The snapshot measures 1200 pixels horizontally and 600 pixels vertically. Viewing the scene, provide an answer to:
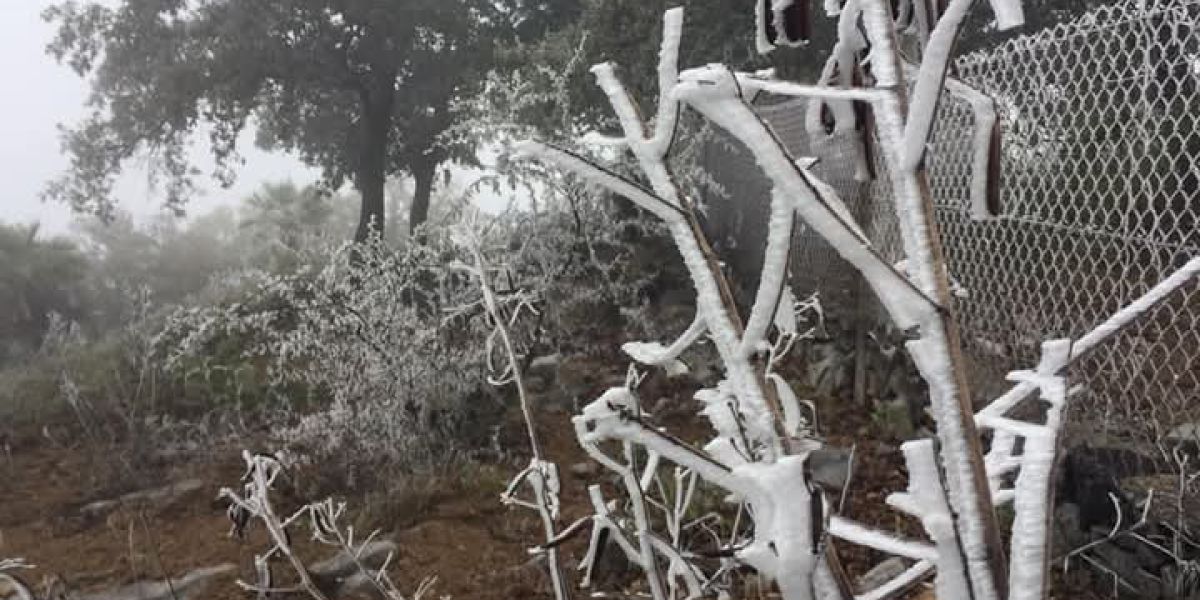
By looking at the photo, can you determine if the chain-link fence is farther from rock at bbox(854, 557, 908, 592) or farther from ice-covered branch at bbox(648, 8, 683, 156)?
ice-covered branch at bbox(648, 8, 683, 156)

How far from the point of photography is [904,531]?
2.51m

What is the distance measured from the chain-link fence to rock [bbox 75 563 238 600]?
7.94ft

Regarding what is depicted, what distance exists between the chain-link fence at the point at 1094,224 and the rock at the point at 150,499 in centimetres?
317

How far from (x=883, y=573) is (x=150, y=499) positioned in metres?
3.29

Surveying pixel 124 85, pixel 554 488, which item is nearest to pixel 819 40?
pixel 554 488

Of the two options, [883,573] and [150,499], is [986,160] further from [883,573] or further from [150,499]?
[150,499]

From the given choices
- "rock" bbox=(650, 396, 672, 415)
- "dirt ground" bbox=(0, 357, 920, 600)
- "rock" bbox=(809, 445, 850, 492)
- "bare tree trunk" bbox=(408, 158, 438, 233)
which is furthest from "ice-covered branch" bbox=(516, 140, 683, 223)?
"bare tree trunk" bbox=(408, 158, 438, 233)

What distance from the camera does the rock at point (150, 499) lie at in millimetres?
3936

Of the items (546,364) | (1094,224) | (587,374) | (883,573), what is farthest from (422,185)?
(883,573)

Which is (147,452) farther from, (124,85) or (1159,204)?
(124,85)

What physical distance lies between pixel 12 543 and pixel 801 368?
3.74 m

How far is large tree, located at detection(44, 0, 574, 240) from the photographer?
1077cm

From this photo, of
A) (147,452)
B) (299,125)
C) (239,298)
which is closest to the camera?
(147,452)

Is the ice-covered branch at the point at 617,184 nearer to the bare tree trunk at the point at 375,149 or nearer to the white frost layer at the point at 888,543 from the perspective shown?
the white frost layer at the point at 888,543
